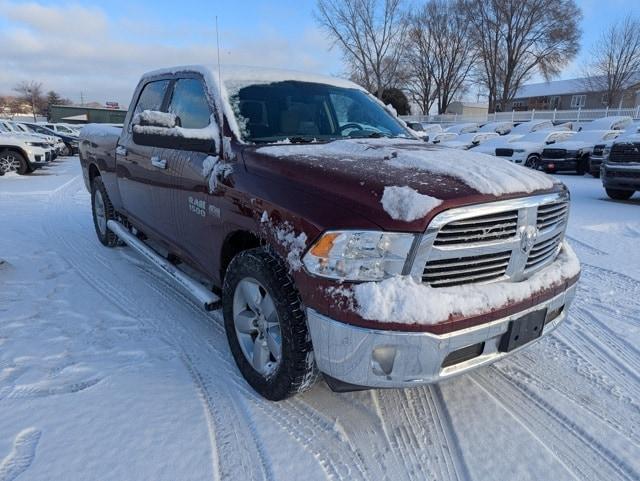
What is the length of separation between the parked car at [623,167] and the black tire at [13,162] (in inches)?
603

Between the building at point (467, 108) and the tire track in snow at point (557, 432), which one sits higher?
the building at point (467, 108)

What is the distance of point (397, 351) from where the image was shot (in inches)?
77.3

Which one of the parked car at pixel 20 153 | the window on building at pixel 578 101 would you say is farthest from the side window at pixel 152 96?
the window on building at pixel 578 101

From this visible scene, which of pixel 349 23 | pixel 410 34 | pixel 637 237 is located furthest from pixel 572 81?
pixel 637 237

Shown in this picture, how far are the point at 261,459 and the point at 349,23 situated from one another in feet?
134

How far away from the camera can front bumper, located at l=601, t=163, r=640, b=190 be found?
28.6 ft

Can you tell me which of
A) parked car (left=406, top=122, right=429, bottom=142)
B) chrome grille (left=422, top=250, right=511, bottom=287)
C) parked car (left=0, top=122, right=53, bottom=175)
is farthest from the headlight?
parked car (left=0, top=122, right=53, bottom=175)

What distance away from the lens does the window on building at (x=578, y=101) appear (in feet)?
166

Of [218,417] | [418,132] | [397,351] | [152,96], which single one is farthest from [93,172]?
[397,351]

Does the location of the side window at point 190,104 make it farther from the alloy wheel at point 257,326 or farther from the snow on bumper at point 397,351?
the snow on bumper at point 397,351

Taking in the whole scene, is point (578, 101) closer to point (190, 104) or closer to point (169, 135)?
point (190, 104)

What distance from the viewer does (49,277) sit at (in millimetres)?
4426

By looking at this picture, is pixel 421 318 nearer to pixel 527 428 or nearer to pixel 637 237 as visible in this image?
pixel 527 428

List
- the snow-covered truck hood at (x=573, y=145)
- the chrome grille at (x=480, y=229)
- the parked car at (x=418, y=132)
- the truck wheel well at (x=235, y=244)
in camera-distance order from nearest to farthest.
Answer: the chrome grille at (x=480, y=229) < the truck wheel well at (x=235, y=244) < the parked car at (x=418, y=132) < the snow-covered truck hood at (x=573, y=145)
